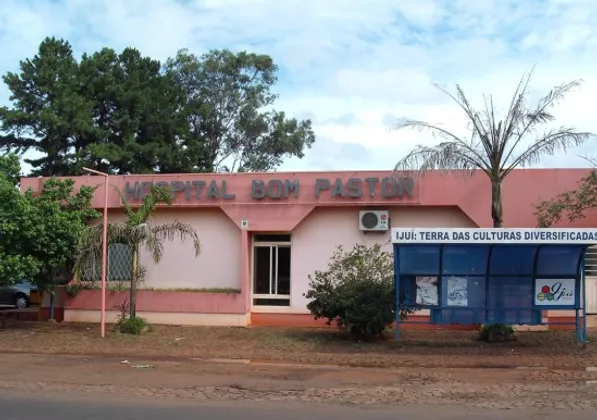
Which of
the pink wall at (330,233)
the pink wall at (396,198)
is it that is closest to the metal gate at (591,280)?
the pink wall at (396,198)

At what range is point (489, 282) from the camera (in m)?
15.7

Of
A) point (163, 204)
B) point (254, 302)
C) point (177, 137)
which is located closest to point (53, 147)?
point (177, 137)

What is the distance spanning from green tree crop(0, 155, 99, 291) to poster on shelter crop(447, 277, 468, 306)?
10.3 metres

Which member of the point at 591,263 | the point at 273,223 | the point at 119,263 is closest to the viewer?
the point at 591,263

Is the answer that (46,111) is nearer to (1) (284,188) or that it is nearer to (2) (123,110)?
(2) (123,110)

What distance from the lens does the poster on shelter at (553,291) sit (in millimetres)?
15422

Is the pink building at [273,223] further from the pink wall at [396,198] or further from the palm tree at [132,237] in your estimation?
the palm tree at [132,237]

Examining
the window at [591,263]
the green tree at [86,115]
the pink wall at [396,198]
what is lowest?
the window at [591,263]

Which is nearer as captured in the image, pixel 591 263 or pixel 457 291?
pixel 457 291

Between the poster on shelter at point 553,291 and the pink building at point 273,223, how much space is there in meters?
3.99

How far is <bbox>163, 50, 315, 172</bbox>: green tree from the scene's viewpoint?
38.8m

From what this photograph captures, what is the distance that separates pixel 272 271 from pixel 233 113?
20.5 metres

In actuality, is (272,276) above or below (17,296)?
above

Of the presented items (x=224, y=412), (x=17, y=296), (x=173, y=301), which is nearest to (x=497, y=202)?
(x=224, y=412)
